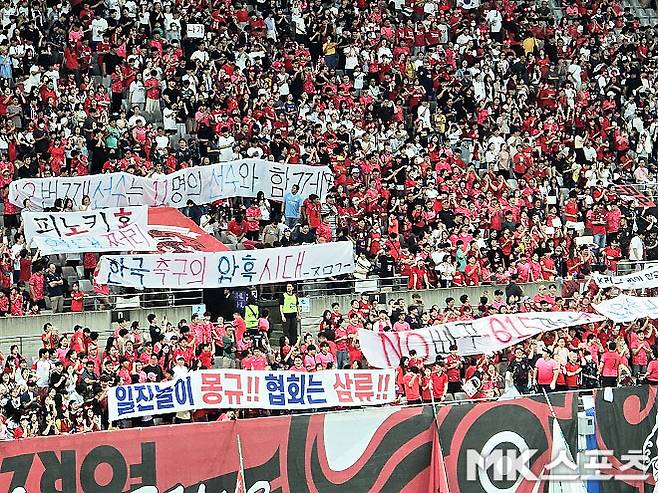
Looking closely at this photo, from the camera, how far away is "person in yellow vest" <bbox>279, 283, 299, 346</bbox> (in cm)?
2219

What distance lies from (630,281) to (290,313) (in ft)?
17.6

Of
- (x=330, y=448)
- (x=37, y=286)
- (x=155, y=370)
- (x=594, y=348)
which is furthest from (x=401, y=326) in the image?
(x=330, y=448)

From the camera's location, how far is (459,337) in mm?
19672

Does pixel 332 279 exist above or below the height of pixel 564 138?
below

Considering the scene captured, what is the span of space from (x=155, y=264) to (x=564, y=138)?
12.1 meters

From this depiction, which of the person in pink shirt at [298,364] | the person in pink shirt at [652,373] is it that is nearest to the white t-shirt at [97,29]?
the person in pink shirt at [298,364]

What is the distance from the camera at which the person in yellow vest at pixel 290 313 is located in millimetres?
22188

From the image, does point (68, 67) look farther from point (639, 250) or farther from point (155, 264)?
point (639, 250)

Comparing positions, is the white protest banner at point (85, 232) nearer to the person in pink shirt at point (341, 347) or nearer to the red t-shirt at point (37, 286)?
the red t-shirt at point (37, 286)

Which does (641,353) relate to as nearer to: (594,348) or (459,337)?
(594,348)

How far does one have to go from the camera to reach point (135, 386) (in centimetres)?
1587

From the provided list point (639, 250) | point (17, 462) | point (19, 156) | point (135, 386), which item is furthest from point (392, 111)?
point (17, 462)

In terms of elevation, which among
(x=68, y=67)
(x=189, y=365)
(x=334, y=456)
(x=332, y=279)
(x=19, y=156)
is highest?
(x=68, y=67)

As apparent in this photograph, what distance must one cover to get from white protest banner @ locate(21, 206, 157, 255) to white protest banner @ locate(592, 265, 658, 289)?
702 centimetres
